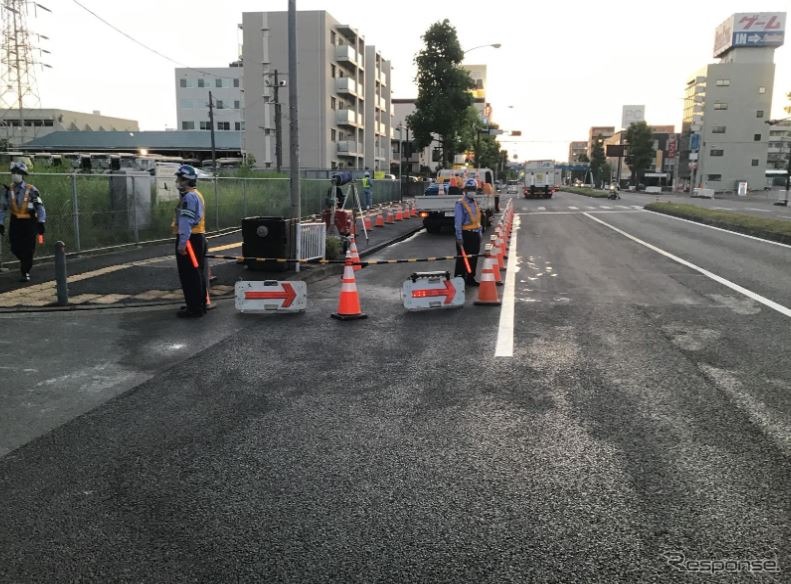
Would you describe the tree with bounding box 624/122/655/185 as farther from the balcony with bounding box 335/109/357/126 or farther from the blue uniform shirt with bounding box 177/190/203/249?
the blue uniform shirt with bounding box 177/190/203/249

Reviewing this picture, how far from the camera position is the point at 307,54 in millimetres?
58906

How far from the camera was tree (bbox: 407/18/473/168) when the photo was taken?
50.8 m

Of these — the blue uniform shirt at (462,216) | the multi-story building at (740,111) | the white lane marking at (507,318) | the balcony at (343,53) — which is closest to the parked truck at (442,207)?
the white lane marking at (507,318)

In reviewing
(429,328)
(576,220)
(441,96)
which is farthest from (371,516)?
(441,96)

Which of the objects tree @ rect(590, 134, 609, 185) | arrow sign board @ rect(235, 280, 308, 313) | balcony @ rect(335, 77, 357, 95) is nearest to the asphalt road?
arrow sign board @ rect(235, 280, 308, 313)

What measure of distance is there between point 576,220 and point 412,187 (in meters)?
30.3

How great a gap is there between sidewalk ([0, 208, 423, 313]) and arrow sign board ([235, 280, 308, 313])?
150 centimetres

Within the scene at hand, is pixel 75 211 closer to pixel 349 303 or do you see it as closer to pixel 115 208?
pixel 115 208

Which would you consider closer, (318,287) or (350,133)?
(318,287)

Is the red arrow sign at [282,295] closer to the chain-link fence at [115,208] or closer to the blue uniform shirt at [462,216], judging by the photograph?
the blue uniform shirt at [462,216]

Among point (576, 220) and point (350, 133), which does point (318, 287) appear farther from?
point (350, 133)

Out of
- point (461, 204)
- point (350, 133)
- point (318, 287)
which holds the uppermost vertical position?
→ point (350, 133)

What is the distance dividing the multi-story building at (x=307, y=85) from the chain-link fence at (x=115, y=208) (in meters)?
38.7

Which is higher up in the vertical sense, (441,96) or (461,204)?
(441,96)
